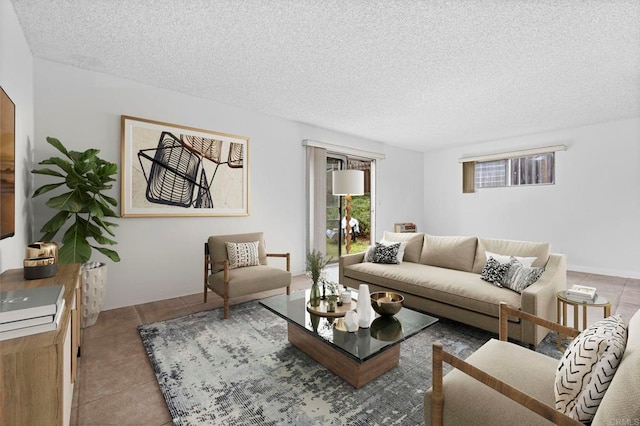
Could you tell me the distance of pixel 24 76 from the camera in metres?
2.44

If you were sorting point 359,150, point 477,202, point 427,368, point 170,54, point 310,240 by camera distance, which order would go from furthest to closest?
point 477,202 < point 359,150 < point 310,240 < point 170,54 < point 427,368

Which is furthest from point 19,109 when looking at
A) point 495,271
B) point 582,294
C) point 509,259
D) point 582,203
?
point 582,203

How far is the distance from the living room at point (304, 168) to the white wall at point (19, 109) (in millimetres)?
14

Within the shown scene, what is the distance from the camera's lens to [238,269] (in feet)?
11.0

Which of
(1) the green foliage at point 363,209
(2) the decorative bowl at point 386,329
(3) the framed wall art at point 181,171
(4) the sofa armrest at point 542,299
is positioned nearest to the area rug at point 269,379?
(4) the sofa armrest at point 542,299

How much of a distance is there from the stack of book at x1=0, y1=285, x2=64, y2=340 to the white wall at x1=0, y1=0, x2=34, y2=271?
3.16ft

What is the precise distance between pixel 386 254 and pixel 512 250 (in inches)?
52.3

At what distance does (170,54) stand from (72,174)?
1.39m

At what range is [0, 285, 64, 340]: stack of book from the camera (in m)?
1.06

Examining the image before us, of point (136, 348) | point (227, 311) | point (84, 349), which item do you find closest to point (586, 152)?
point (227, 311)

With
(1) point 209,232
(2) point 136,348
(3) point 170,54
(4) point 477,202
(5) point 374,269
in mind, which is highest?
(3) point 170,54

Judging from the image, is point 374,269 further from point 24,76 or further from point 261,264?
point 24,76

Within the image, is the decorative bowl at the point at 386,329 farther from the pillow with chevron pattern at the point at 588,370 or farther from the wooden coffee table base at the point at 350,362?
the pillow with chevron pattern at the point at 588,370

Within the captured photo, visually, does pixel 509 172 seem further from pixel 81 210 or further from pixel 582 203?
pixel 81 210
